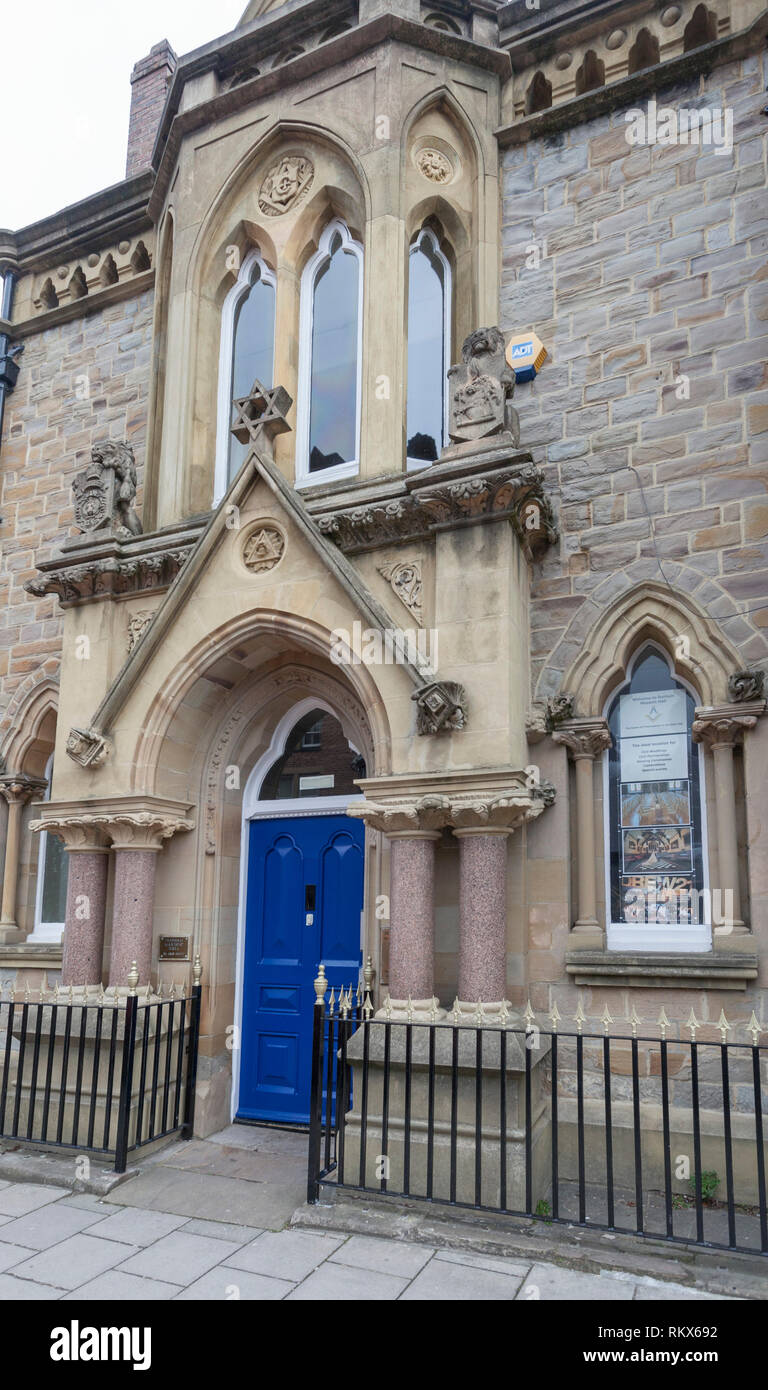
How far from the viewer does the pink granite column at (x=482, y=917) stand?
5938mm

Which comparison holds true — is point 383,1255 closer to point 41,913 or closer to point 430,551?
point 430,551

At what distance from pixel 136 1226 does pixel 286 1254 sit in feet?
3.36

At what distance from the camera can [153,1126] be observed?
6539 mm

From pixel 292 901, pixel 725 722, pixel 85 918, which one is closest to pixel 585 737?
pixel 725 722

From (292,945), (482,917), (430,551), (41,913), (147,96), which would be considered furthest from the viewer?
(147,96)

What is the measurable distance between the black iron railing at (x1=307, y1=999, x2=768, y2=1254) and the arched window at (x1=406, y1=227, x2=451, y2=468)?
4591 millimetres

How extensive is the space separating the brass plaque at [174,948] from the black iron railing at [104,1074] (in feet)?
1.00

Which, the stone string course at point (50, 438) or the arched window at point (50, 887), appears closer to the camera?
the arched window at point (50, 887)

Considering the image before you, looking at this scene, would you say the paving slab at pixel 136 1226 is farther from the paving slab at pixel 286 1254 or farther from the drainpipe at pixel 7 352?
the drainpipe at pixel 7 352

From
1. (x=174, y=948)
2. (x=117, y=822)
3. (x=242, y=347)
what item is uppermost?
(x=242, y=347)

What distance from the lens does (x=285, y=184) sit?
858 cm

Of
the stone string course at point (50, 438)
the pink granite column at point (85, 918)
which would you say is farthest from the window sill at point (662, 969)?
the stone string course at point (50, 438)

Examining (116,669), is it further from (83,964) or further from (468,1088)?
(468,1088)

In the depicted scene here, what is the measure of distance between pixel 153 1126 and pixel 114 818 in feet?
7.11
